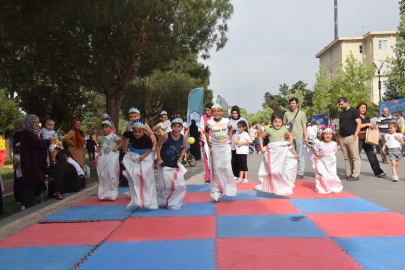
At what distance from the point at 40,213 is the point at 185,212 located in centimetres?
259

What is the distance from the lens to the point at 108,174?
7441 mm

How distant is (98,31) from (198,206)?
8.90 meters

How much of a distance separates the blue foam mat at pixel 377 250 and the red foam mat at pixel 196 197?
3.41m

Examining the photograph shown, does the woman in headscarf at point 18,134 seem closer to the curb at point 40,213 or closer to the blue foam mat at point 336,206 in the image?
the curb at point 40,213

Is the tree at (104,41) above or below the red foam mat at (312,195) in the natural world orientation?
above

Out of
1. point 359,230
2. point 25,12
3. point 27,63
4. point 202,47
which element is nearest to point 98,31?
point 27,63

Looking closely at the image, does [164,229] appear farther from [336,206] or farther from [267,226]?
[336,206]

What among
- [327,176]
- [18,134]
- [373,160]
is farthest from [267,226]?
[373,160]

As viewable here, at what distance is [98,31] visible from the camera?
13.0 meters

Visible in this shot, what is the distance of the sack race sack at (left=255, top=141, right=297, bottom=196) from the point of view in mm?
7164

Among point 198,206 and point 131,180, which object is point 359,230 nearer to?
point 198,206

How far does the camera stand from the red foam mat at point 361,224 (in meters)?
4.68

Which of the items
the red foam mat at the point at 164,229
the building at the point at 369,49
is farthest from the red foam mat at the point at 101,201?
the building at the point at 369,49

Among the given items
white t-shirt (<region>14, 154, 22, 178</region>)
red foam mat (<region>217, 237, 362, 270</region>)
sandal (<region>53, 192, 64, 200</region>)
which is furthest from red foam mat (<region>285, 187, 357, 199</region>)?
white t-shirt (<region>14, 154, 22, 178</region>)
